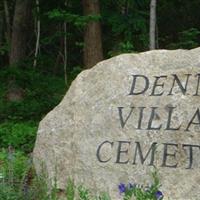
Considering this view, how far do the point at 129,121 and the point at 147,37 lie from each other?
7166 mm

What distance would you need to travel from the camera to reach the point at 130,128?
6.35 meters

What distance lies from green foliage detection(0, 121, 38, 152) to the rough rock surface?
2745 mm

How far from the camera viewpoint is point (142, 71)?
6574 mm

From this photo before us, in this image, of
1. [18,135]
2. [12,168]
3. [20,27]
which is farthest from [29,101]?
[12,168]

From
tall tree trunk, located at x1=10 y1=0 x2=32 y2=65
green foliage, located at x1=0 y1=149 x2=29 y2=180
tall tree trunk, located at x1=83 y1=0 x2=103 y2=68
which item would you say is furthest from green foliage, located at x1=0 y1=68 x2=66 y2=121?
green foliage, located at x1=0 y1=149 x2=29 y2=180

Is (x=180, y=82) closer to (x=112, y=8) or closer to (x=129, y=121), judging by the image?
(x=129, y=121)

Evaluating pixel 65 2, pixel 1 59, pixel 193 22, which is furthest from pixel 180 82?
pixel 1 59

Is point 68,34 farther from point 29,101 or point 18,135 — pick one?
point 18,135

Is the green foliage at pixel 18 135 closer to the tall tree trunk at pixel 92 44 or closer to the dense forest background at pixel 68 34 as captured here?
the dense forest background at pixel 68 34

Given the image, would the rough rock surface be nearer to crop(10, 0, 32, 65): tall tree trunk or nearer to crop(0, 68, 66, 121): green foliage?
crop(0, 68, 66, 121): green foliage

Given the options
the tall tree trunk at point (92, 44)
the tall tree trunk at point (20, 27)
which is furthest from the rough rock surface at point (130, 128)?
the tall tree trunk at point (20, 27)

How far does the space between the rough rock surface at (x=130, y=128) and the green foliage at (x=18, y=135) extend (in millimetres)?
2745

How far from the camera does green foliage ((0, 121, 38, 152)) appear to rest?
951cm

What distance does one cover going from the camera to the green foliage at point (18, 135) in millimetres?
9508
